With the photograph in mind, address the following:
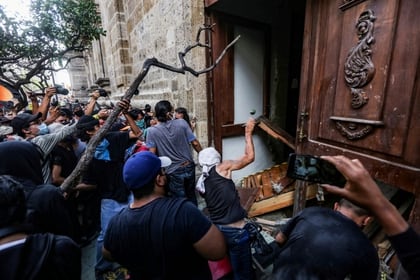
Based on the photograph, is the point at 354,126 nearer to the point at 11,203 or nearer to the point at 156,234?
the point at 156,234

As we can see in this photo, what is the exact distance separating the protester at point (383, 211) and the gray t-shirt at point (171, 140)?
86.6 inches

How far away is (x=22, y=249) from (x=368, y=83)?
229 cm

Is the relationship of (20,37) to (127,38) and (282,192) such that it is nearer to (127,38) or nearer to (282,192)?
(127,38)

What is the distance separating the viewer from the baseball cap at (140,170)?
1.19 metres

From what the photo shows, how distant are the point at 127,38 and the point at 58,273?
639 centimetres

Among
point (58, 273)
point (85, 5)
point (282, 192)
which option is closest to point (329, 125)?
point (282, 192)

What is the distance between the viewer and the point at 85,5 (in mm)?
5773

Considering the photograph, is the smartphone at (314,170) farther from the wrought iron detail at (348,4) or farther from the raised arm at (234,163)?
the wrought iron detail at (348,4)

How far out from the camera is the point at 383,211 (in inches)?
24.5

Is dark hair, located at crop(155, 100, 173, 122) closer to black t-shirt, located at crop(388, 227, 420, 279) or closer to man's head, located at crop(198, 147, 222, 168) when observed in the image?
man's head, located at crop(198, 147, 222, 168)

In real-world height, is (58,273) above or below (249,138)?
below

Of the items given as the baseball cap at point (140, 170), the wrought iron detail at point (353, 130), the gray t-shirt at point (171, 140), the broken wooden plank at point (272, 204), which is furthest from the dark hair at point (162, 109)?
the wrought iron detail at point (353, 130)

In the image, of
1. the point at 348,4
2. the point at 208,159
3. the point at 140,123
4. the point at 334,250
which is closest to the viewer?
the point at 334,250

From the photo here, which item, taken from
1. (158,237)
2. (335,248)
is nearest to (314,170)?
(335,248)
